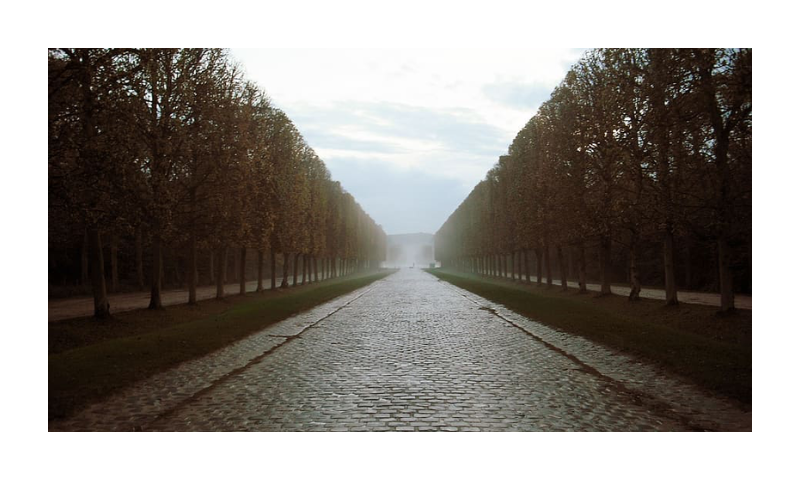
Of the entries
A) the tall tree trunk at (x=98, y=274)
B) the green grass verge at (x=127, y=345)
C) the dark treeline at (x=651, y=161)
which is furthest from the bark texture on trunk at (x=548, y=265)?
the tall tree trunk at (x=98, y=274)

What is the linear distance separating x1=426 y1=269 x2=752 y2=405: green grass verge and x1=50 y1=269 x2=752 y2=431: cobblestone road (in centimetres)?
54

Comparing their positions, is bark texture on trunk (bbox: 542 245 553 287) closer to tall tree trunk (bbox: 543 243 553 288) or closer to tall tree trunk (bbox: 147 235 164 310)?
tall tree trunk (bbox: 543 243 553 288)

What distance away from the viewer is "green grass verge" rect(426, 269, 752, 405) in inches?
352

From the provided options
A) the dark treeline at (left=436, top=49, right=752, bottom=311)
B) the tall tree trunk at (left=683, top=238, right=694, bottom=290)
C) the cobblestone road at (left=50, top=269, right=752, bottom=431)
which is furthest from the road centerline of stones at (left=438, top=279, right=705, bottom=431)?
the tall tree trunk at (left=683, top=238, right=694, bottom=290)

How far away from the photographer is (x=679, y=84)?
1522 centimetres

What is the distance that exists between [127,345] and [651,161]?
49.6ft

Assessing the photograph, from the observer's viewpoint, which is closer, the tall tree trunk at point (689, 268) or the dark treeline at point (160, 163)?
the dark treeline at point (160, 163)

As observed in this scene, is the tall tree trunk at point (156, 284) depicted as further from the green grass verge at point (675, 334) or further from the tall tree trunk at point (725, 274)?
the tall tree trunk at point (725, 274)

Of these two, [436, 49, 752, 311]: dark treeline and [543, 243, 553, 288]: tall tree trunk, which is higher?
[436, 49, 752, 311]: dark treeline

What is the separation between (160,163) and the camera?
58.2ft

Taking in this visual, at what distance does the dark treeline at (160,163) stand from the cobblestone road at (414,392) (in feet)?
15.9

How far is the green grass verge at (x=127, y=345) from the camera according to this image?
7.94 meters

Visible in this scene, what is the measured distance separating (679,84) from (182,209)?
17166mm
